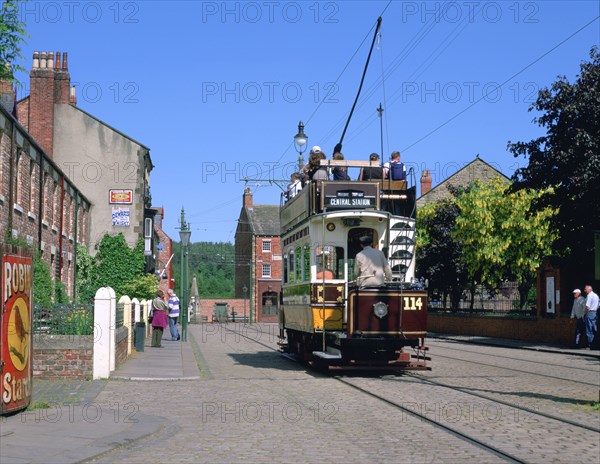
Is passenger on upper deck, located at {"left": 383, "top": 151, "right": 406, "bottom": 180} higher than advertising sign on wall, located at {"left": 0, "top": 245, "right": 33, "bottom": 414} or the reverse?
higher

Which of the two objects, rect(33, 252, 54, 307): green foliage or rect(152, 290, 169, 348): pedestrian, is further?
rect(152, 290, 169, 348): pedestrian

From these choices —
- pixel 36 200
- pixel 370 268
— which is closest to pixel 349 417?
pixel 370 268

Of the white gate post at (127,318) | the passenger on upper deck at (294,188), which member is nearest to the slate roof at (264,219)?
the white gate post at (127,318)

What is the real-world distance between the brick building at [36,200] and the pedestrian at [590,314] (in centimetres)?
1714

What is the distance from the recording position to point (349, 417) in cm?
1066

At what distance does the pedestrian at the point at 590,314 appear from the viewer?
82.9 feet

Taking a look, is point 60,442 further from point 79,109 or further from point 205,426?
point 79,109

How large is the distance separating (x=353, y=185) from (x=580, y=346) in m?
14.1

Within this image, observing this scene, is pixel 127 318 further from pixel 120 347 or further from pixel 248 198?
pixel 248 198

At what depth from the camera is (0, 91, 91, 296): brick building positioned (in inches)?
948

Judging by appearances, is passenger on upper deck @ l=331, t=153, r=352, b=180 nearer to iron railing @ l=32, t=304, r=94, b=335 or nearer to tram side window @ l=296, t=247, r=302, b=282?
tram side window @ l=296, t=247, r=302, b=282

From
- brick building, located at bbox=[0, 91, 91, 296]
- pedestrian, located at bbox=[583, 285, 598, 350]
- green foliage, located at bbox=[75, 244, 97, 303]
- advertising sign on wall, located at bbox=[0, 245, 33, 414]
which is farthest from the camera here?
green foliage, located at bbox=[75, 244, 97, 303]

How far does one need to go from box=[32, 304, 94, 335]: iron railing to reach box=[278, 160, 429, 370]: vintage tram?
4331mm

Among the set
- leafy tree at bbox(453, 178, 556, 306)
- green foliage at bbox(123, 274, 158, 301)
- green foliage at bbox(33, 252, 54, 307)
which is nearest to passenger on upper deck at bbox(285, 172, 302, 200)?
green foliage at bbox(33, 252, 54, 307)
